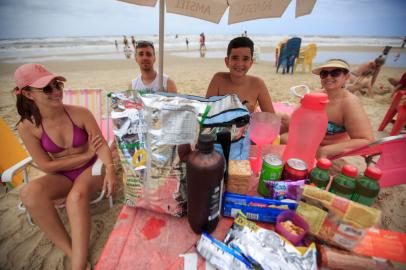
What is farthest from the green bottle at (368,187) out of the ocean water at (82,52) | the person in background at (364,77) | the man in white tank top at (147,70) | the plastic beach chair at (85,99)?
the ocean water at (82,52)

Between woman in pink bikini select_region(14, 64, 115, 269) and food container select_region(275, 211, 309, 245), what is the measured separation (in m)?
1.34

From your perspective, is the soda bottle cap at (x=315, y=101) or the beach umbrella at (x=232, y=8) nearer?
the soda bottle cap at (x=315, y=101)

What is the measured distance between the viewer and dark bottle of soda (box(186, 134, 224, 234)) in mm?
864

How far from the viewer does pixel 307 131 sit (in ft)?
4.82

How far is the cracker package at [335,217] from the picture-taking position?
2.76ft

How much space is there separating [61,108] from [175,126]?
4.83 ft

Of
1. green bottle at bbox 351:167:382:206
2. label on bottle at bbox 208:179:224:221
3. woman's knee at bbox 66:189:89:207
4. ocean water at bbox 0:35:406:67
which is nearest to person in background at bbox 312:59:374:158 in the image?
green bottle at bbox 351:167:382:206

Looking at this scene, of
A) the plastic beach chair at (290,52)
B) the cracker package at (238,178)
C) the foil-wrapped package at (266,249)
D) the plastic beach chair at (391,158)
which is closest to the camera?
the foil-wrapped package at (266,249)

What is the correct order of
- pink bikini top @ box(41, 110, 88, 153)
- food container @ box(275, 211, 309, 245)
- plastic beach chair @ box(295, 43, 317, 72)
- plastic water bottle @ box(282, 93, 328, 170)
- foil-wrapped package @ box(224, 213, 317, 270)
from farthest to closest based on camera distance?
plastic beach chair @ box(295, 43, 317, 72)
pink bikini top @ box(41, 110, 88, 153)
plastic water bottle @ box(282, 93, 328, 170)
food container @ box(275, 211, 309, 245)
foil-wrapped package @ box(224, 213, 317, 270)

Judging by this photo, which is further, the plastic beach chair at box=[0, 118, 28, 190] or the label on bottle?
the plastic beach chair at box=[0, 118, 28, 190]

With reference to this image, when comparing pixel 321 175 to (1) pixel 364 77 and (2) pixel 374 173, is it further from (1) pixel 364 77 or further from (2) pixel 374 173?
(1) pixel 364 77

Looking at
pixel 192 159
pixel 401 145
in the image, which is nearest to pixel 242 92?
pixel 401 145

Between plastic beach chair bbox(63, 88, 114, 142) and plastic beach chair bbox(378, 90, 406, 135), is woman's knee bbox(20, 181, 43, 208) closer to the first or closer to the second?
plastic beach chair bbox(63, 88, 114, 142)

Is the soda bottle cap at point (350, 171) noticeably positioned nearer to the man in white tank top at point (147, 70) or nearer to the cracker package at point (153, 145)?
the cracker package at point (153, 145)
